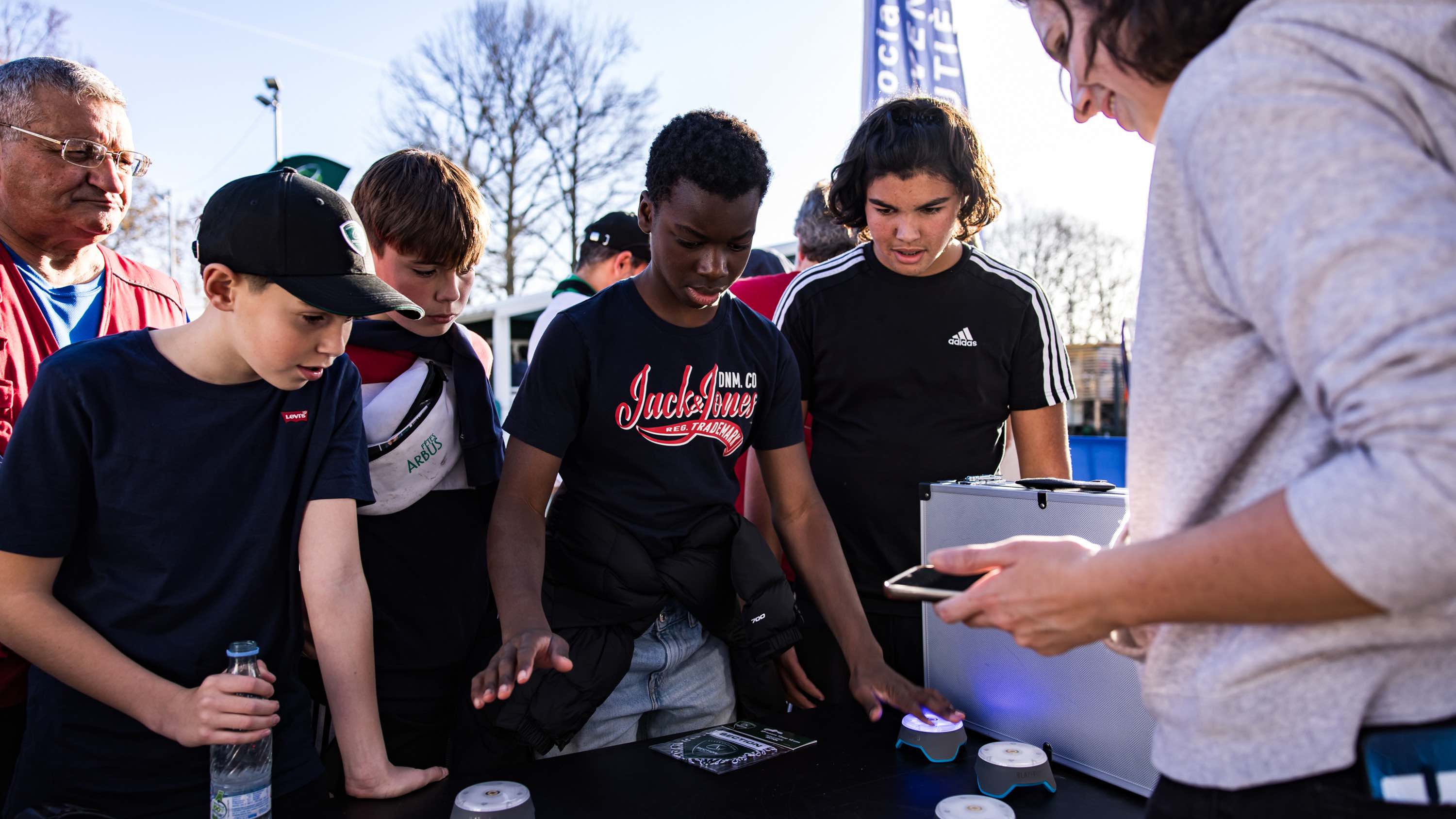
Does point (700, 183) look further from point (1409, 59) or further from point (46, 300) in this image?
point (46, 300)

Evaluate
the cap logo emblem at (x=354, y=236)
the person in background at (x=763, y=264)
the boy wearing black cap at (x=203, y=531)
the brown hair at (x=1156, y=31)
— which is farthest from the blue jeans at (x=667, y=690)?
the person in background at (x=763, y=264)

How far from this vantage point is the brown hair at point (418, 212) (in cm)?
192

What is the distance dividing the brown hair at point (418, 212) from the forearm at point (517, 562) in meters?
0.62

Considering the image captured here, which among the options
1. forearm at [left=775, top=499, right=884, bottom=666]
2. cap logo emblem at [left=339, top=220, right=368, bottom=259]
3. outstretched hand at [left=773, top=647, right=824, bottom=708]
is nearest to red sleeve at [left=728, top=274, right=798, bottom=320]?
forearm at [left=775, top=499, right=884, bottom=666]

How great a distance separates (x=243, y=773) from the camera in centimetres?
123

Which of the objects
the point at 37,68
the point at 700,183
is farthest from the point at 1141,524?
the point at 37,68

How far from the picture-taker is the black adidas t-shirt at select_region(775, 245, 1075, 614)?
2.10 meters

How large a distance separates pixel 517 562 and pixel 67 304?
1262 mm

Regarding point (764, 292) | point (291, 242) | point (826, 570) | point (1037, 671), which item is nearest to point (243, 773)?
point (291, 242)

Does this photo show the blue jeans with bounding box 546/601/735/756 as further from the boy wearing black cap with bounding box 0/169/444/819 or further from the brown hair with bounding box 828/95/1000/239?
the brown hair with bounding box 828/95/1000/239

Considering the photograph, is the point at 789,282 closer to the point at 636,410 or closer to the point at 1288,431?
the point at 636,410

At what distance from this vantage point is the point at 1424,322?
0.55 metres

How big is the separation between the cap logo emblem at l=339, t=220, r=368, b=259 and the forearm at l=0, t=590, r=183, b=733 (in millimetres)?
650

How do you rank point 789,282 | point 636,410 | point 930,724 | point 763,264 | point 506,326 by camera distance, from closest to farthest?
point 930,724
point 636,410
point 789,282
point 763,264
point 506,326
